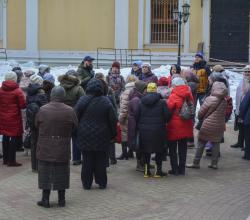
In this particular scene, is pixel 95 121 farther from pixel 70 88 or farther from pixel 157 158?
pixel 70 88

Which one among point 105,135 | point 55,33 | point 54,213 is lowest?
point 54,213

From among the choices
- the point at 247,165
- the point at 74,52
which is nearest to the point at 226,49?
the point at 74,52

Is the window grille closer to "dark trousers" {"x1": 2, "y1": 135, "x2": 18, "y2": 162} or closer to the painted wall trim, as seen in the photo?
the painted wall trim

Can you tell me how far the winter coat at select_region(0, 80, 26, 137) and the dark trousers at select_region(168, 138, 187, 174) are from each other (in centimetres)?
275

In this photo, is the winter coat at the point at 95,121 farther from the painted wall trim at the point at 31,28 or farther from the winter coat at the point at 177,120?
the painted wall trim at the point at 31,28

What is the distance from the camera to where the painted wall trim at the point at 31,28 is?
2917 centimetres

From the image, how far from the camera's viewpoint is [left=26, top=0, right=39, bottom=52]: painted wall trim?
2917 cm

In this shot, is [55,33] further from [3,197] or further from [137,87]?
[3,197]

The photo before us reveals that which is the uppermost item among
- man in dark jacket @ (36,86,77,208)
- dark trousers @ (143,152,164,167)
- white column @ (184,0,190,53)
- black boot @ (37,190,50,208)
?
white column @ (184,0,190,53)

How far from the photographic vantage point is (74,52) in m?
29.1

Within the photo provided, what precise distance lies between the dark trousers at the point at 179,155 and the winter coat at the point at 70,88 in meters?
1.89

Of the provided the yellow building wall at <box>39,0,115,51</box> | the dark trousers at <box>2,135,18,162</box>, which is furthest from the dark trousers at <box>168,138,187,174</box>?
the yellow building wall at <box>39,0,115,51</box>

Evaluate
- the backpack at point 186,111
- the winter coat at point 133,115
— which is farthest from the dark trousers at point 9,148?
the backpack at point 186,111

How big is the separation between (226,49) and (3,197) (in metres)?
19.1
